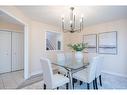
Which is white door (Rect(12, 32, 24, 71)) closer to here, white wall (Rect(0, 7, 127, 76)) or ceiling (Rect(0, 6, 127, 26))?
white wall (Rect(0, 7, 127, 76))

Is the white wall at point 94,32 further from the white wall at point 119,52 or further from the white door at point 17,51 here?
the white door at point 17,51

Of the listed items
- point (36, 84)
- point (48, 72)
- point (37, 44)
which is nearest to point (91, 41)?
point (37, 44)

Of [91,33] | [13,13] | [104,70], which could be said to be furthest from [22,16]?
[104,70]

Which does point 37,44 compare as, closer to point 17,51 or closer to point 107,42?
point 17,51

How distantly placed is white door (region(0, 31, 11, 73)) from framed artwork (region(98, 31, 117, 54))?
4.19m

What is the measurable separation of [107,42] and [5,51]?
454 cm

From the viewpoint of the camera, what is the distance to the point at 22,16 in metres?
3.33

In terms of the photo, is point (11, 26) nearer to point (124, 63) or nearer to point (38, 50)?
point (38, 50)

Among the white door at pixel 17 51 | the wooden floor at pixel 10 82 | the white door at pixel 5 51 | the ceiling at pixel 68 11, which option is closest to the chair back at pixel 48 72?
the wooden floor at pixel 10 82

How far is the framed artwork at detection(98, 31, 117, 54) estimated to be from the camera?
416 cm

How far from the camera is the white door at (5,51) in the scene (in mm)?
4316

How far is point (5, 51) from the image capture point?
4.44 metres
